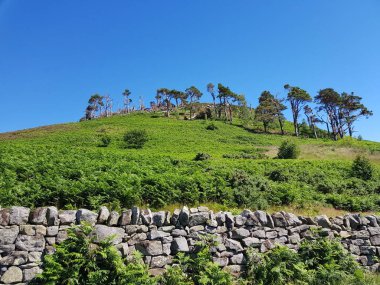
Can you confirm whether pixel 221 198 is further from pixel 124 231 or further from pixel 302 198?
pixel 124 231

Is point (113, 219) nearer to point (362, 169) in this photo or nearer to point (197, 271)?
point (197, 271)

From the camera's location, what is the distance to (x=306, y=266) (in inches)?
382

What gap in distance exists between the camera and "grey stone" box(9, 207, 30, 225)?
7.55 metres

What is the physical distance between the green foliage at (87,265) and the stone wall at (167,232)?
320 millimetres

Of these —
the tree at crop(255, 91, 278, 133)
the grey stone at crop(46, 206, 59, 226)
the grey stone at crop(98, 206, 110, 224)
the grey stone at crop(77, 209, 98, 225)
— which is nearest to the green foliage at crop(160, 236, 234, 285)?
the grey stone at crop(98, 206, 110, 224)

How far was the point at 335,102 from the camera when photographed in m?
74.9

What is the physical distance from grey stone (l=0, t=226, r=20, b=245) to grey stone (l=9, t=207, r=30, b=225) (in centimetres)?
15

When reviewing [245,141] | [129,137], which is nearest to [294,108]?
[245,141]

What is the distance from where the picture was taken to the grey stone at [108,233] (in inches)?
315

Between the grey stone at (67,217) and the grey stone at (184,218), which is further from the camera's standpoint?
the grey stone at (184,218)

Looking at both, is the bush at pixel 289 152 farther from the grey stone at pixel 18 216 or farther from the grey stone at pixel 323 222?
the grey stone at pixel 18 216

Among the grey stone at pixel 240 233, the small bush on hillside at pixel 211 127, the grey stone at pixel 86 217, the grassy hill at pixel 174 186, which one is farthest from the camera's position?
the small bush on hillside at pixel 211 127

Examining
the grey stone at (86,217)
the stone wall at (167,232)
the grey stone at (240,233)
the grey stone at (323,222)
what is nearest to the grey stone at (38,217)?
the stone wall at (167,232)

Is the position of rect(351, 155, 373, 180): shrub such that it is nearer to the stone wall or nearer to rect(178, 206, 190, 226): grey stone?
the stone wall
